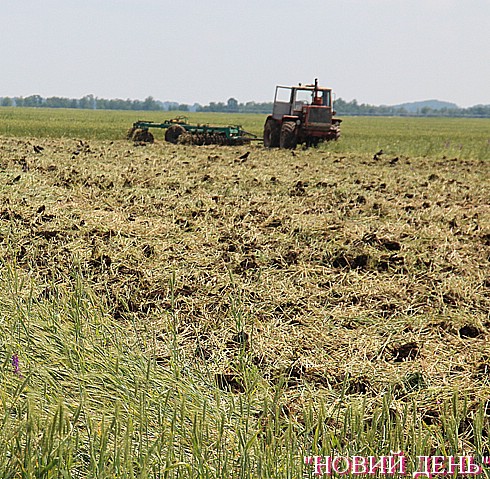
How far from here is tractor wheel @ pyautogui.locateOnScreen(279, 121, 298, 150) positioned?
17625 mm

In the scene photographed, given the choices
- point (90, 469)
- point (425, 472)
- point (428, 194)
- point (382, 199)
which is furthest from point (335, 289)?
point (428, 194)

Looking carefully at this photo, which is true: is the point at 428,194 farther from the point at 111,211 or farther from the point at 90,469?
the point at 90,469

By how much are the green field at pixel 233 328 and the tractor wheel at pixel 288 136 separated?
336 inches

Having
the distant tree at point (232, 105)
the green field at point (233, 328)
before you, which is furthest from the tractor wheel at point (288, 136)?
the distant tree at point (232, 105)

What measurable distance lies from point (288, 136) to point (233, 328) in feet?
47.4

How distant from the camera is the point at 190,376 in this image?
3.12 meters

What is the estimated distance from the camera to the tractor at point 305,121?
17.8 meters

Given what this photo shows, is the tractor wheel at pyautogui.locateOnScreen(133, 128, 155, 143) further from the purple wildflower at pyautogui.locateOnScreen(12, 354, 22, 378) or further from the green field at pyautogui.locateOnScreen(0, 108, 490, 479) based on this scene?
the purple wildflower at pyautogui.locateOnScreen(12, 354, 22, 378)

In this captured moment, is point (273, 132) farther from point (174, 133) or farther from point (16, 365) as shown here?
point (16, 365)

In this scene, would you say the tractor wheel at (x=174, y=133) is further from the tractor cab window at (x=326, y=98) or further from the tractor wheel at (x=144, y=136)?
the tractor cab window at (x=326, y=98)

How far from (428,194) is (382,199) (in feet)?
3.69

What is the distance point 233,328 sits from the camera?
3953 millimetres

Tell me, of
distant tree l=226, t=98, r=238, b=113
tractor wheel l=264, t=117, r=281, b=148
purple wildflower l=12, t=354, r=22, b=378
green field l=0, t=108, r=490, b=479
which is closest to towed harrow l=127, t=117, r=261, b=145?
tractor wheel l=264, t=117, r=281, b=148

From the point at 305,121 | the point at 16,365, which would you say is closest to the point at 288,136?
the point at 305,121
